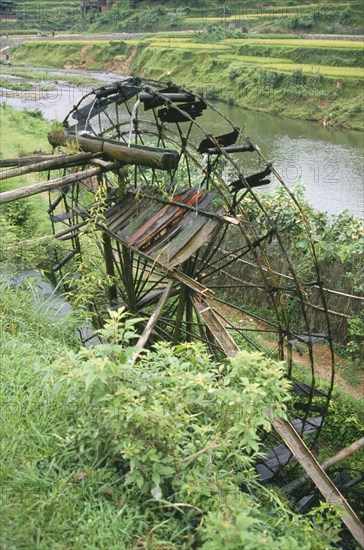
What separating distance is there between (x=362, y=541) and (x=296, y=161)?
1898 centimetres

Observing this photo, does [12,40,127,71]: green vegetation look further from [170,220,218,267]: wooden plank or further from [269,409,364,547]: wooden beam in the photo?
[269,409,364,547]: wooden beam

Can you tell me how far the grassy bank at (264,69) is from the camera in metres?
28.3

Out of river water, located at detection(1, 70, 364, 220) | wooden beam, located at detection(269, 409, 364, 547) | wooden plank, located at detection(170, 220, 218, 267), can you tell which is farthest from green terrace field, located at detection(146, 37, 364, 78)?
wooden beam, located at detection(269, 409, 364, 547)

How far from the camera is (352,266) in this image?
28.6 ft

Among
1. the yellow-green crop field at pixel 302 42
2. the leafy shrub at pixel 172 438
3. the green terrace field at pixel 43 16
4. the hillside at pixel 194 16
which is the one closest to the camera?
the leafy shrub at pixel 172 438

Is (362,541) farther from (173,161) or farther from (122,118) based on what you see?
(122,118)

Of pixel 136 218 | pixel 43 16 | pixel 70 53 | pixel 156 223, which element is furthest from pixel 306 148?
pixel 43 16

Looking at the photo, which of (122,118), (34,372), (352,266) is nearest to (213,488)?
(34,372)

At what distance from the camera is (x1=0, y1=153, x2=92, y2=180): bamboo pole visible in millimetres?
5137

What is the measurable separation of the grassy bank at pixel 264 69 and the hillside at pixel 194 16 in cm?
412

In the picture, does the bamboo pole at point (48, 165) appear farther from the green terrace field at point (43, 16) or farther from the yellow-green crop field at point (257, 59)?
the green terrace field at point (43, 16)

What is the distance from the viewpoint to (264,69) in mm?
31891

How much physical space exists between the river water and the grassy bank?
1.05 m

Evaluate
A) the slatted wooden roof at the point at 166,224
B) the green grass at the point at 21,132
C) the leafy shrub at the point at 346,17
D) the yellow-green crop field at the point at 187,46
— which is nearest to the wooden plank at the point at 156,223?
the slatted wooden roof at the point at 166,224
